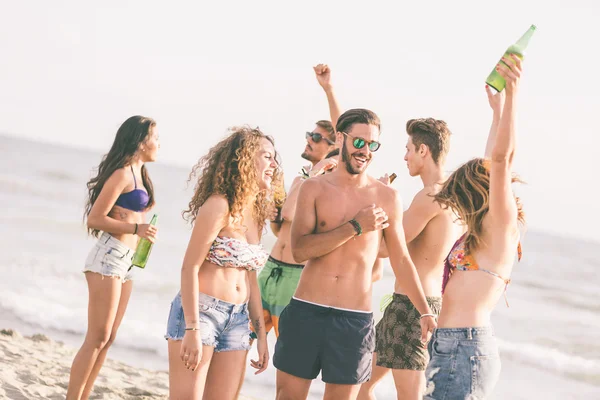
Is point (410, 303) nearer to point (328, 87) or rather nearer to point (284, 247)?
point (284, 247)

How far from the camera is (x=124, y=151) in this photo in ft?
20.2

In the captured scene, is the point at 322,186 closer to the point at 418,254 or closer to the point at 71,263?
the point at 418,254

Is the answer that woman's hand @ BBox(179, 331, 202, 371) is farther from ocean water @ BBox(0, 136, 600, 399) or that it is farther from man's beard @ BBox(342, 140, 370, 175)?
ocean water @ BBox(0, 136, 600, 399)

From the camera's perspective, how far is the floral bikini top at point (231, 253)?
14.8 ft

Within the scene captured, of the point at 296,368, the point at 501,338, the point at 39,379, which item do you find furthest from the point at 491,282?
the point at 501,338

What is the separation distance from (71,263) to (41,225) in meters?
6.73

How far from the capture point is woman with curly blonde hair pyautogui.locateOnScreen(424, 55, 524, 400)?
3.89 meters

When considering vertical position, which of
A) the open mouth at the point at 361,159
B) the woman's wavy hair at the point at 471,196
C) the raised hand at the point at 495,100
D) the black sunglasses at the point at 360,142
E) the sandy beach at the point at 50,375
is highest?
the raised hand at the point at 495,100

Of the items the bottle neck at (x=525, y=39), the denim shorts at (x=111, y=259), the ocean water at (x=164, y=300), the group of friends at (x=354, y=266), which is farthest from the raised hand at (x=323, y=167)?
the ocean water at (x=164, y=300)

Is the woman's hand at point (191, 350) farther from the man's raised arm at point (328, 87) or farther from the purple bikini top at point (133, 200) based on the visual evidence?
the man's raised arm at point (328, 87)

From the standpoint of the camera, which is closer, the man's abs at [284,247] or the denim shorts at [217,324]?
the denim shorts at [217,324]

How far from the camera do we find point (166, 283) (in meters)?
16.9

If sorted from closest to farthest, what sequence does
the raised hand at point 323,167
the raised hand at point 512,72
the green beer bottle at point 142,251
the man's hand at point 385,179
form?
the raised hand at point 512,72
the man's hand at point 385,179
the green beer bottle at point 142,251
the raised hand at point 323,167

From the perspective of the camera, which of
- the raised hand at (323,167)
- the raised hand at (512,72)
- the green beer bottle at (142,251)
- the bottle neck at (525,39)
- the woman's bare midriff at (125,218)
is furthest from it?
the raised hand at (323,167)
